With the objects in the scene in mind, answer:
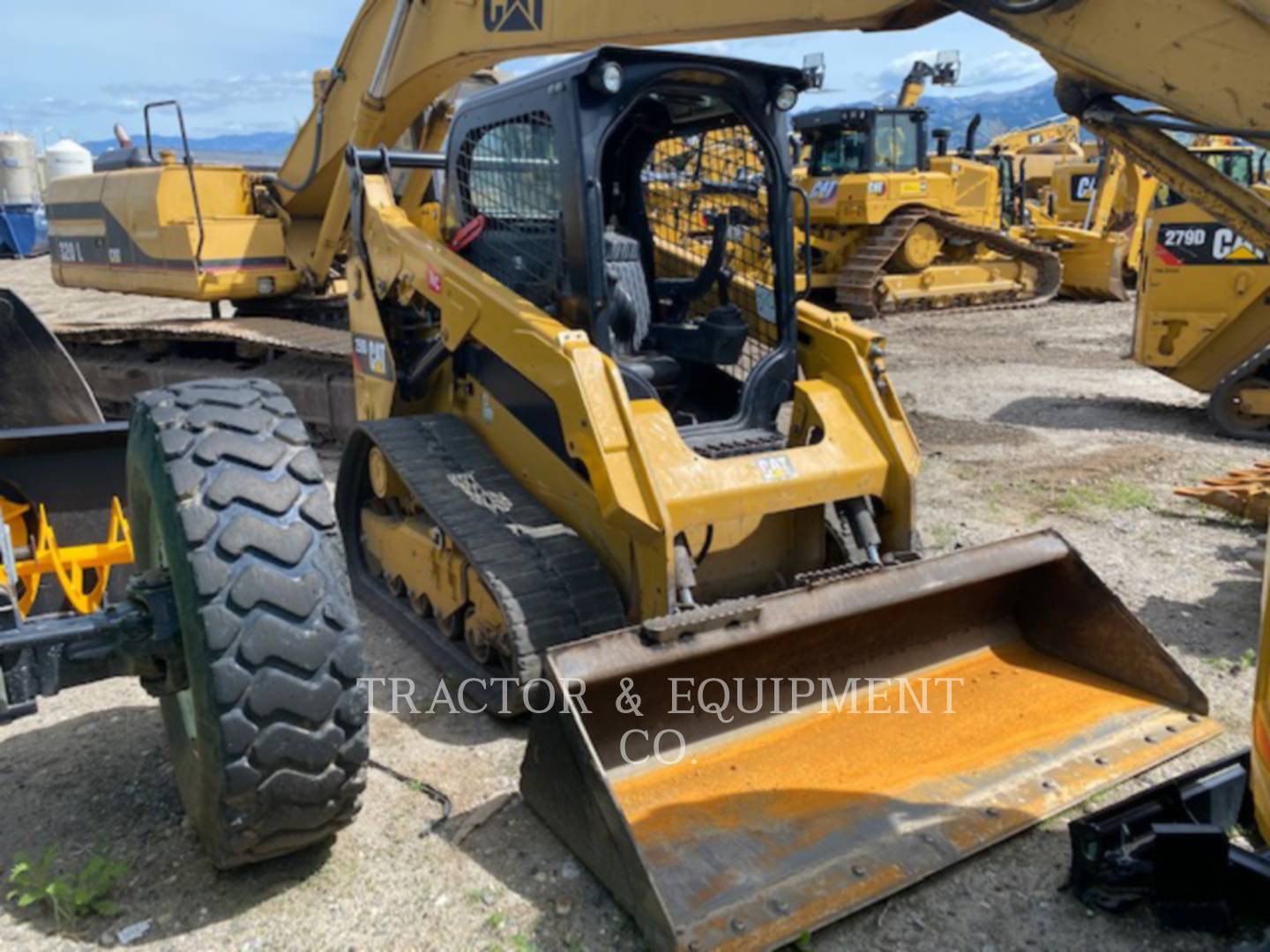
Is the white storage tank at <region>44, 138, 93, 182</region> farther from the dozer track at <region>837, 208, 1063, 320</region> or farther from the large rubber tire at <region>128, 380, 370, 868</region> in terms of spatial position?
the large rubber tire at <region>128, 380, 370, 868</region>

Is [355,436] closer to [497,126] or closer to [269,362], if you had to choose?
[497,126]

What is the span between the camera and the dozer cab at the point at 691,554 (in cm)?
293

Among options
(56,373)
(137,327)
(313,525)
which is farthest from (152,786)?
(137,327)

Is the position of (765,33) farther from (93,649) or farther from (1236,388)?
(1236,388)

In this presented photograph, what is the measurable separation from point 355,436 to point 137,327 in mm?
4345

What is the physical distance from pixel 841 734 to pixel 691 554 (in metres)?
0.86

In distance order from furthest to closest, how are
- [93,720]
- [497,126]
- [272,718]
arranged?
[497,126] < [93,720] < [272,718]

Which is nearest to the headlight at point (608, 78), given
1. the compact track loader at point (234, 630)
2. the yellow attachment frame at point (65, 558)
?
the compact track loader at point (234, 630)

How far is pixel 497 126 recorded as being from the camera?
437 cm

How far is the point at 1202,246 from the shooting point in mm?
7965

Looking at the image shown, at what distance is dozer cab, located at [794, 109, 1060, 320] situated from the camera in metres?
14.5

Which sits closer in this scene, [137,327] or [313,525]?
[313,525]

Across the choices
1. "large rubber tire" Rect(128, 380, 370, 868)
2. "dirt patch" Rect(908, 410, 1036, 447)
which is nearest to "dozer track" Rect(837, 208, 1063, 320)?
"dirt patch" Rect(908, 410, 1036, 447)

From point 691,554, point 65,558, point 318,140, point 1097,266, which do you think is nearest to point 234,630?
point 65,558
